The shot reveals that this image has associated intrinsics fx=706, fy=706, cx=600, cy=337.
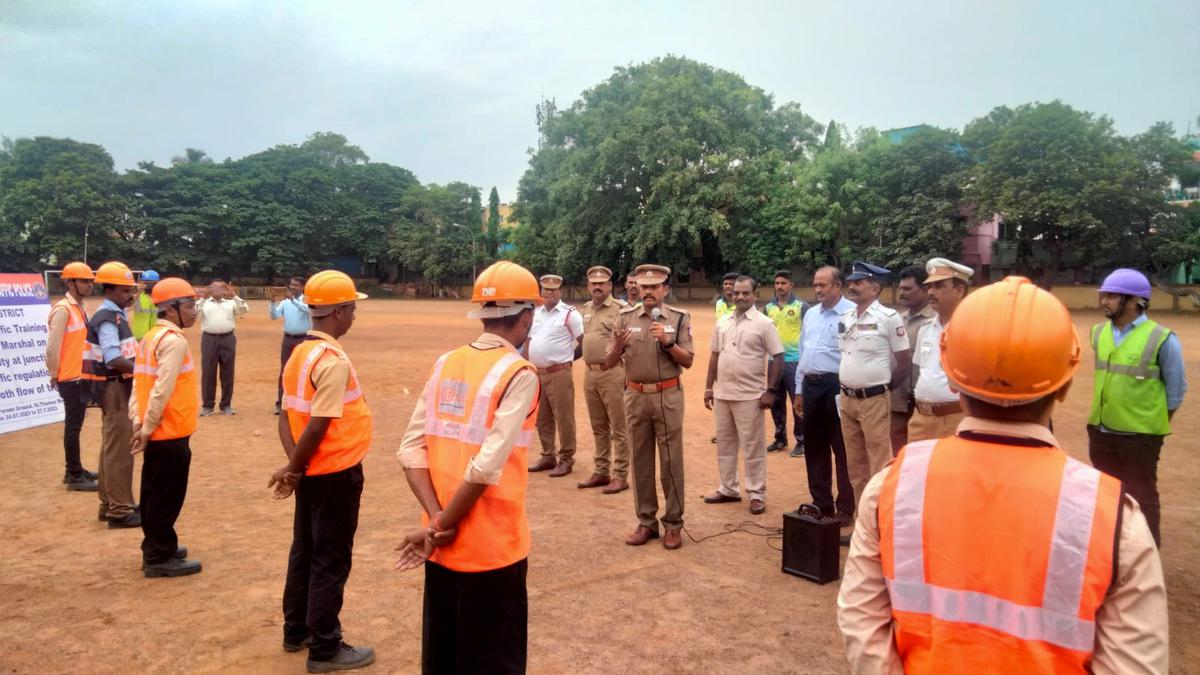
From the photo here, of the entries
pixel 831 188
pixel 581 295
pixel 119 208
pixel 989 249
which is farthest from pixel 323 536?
pixel 119 208

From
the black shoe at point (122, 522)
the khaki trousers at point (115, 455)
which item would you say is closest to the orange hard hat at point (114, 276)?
the khaki trousers at point (115, 455)

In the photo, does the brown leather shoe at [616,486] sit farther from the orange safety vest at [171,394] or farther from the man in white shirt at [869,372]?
the orange safety vest at [171,394]

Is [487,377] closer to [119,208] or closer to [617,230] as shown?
[617,230]

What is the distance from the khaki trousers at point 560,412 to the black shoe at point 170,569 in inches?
149

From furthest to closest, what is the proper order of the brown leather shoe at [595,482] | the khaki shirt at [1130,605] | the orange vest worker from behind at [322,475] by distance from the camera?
the brown leather shoe at [595,482] < the orange vest worker from behind at [322,475] < the khaki shirt at [1130,605]

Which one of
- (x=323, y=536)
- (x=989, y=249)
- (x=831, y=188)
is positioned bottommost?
(x=323, y=536)

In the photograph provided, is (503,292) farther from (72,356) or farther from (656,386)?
(72,356)

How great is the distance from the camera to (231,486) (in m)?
7.12

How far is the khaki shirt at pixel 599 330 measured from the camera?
293 inches

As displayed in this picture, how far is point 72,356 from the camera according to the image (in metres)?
7.02

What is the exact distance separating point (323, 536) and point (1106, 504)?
3332mm

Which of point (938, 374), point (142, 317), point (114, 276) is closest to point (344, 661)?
point (114, 276)

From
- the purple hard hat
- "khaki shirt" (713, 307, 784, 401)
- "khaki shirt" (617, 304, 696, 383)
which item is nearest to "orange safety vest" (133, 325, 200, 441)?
"khaki shirt" (617, 304, 696, 383)

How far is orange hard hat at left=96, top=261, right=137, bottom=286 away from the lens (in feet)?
18.6
